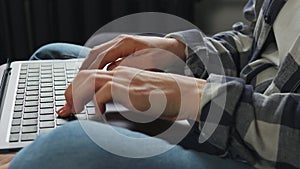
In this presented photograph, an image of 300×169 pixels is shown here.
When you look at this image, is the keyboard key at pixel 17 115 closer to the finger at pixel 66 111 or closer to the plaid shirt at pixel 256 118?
the finger at pixel 66 111

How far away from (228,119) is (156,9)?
1.54 metres

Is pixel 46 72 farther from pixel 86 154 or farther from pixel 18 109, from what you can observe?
pixel 86 154

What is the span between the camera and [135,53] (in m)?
0.90

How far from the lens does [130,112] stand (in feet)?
2.36

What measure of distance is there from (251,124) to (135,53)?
1.12ft

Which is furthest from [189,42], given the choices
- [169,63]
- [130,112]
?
[130,112]

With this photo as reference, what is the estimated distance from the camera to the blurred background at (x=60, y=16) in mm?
2033

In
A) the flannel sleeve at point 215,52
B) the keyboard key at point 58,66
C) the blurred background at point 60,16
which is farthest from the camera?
the blurred background at point 60,16

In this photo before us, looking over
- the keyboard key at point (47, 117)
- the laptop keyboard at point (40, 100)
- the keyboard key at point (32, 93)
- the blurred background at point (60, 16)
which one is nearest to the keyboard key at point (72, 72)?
the laptop keyboard at point (40, 100)

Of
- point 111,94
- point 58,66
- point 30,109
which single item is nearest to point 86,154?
point 111,94

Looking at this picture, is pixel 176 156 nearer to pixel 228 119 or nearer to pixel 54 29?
pixel 228 119

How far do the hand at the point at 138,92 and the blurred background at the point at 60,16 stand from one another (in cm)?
137

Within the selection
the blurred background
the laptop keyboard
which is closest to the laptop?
the laptop keyboard

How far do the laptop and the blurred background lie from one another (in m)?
1.07
